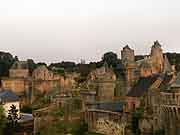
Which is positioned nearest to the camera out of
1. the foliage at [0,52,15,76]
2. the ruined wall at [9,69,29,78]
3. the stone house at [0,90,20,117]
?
the stone house at [0,90,20,117]

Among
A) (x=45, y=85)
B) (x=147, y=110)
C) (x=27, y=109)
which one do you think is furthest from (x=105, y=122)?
(x=45, y=85)

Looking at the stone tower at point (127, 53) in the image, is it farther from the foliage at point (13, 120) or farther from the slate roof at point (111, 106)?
the foliage at point (13, 120)

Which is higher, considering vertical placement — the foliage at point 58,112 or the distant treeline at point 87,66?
the distant treeline at point 87,66

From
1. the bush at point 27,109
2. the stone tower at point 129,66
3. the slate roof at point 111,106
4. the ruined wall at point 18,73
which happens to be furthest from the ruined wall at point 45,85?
the slate roof at point 111,106

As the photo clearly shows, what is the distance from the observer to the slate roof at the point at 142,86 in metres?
42.2

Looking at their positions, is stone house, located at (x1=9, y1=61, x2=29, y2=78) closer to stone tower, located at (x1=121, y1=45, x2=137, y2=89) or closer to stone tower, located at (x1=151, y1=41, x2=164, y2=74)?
stone tower, located at (x1=121, y1=45, x2=137, y2=89)

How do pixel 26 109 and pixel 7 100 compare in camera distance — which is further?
pixel 26 109

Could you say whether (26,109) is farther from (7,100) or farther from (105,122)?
(105,122)

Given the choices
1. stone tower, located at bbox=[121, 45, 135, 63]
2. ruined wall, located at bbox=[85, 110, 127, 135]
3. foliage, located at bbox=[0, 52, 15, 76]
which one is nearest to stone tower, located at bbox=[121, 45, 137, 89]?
stone tower, located at bbox=[121, 45, 135, 63]

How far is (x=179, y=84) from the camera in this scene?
35.0m

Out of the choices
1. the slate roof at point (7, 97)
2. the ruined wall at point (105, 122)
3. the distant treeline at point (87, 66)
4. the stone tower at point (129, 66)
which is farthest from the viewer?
the distant treeline at point (87, 66)

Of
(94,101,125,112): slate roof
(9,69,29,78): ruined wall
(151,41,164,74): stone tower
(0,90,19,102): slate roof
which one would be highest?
(151,41,164,74): stone tower

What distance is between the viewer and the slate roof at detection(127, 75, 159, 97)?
42.2 meters

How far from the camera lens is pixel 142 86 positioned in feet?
144
